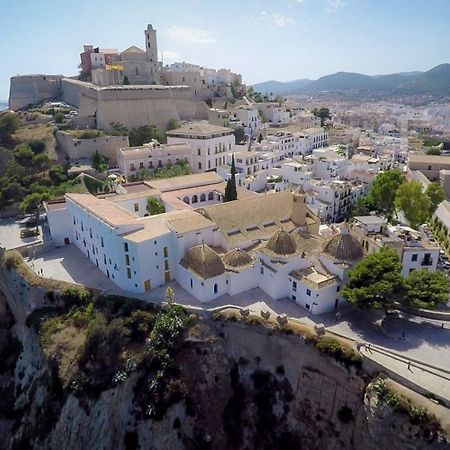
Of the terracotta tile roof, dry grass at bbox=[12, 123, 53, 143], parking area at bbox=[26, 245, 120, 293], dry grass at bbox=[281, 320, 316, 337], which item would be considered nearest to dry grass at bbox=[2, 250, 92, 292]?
parking area at bbox=[26, 245, 120, 293]

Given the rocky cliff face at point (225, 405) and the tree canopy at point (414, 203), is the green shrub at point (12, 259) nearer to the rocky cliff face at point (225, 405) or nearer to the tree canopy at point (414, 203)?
the rocky cliff face at point (225, 405)

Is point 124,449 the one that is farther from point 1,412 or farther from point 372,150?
point 372,150

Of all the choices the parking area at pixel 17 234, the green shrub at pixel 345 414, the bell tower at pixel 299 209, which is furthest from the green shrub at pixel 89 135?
the green shrub at pixel 345 414

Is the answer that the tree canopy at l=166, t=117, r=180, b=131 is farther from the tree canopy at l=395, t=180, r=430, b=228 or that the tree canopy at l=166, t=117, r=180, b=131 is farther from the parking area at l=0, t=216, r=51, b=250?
the tree canopy at l=395, t=180, r=430, b=228

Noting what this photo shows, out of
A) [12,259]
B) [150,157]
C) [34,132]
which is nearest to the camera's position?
[12,259]

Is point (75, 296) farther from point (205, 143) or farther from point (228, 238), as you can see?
point (205, 143)

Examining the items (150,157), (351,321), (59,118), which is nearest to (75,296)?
(351,321)
